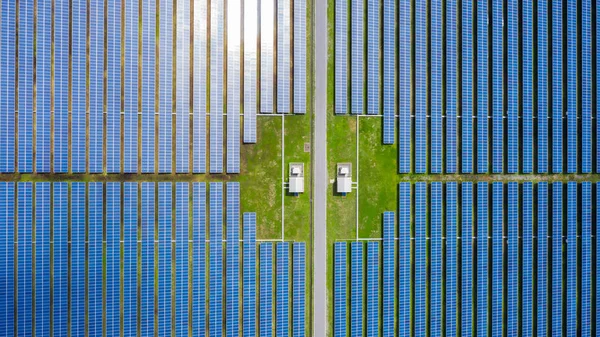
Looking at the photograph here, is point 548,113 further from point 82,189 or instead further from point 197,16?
point 82,189

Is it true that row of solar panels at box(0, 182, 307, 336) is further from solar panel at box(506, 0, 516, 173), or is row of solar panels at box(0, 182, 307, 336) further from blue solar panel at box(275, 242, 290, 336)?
solar panel at box(506, 0, 516, 173)

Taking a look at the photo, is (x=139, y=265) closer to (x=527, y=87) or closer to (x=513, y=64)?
(x=513, y=64)

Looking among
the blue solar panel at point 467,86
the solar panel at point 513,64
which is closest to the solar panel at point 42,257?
the blue solar panel at point 467,86

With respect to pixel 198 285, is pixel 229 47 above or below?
above

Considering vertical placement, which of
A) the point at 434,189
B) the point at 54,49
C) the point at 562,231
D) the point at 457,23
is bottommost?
the point at 562,231


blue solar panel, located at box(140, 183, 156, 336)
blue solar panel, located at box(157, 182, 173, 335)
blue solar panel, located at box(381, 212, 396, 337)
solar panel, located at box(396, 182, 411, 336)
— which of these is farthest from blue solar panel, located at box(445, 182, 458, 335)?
blue solar panel, located at box(140, 183, 156, 336)

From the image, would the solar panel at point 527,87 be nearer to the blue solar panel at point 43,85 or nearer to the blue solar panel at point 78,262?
the blue solar panel at point 78,262

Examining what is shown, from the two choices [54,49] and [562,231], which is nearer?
[54,49]

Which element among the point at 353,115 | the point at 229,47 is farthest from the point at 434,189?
the point at 229,47
